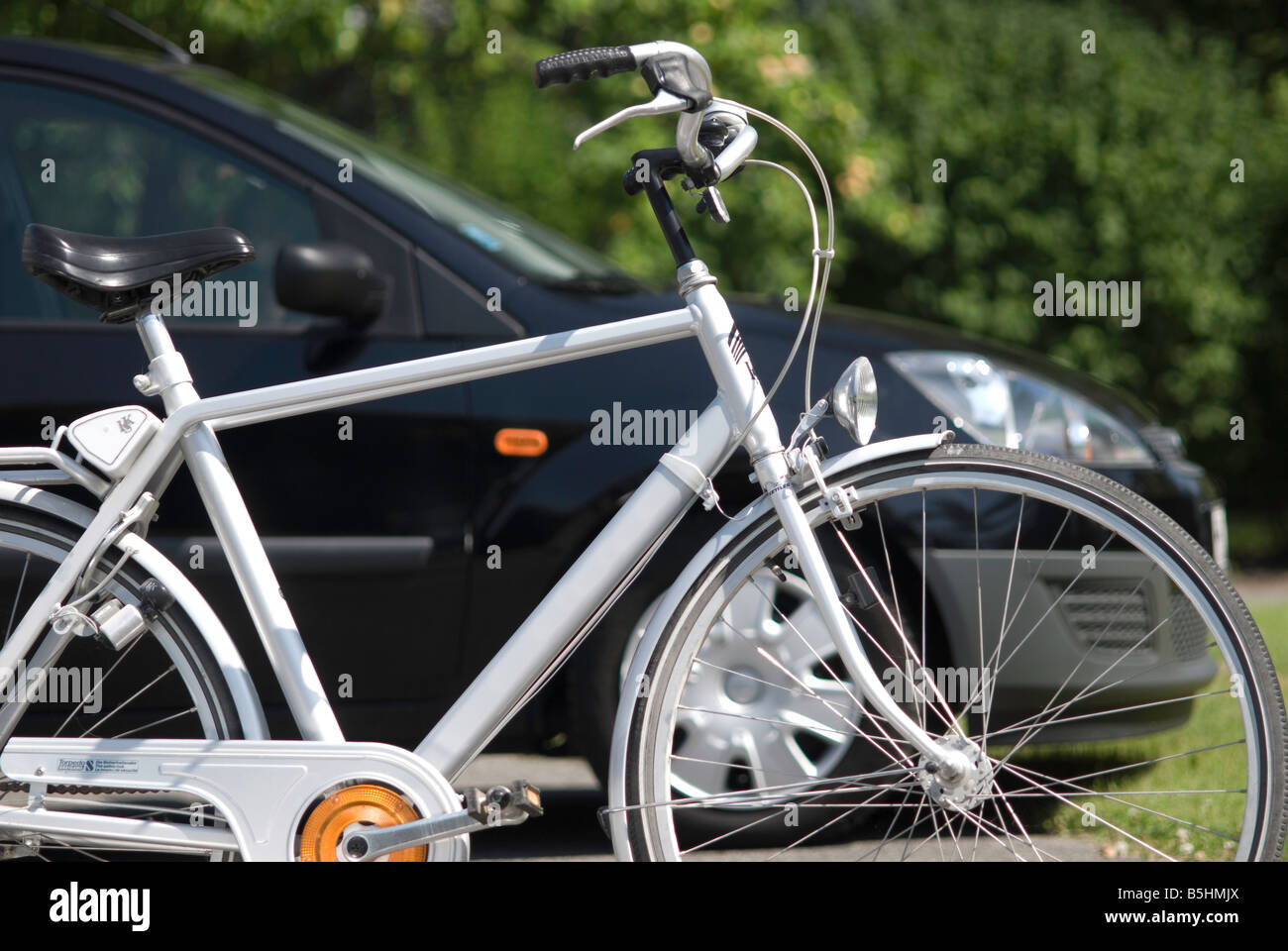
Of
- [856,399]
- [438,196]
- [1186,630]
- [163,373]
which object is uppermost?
[438,196]

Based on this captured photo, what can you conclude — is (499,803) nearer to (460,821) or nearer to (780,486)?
(460,821)

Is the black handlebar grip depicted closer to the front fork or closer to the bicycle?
the bicycle

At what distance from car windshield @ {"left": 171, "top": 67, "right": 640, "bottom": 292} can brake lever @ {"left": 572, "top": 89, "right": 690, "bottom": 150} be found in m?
1.13

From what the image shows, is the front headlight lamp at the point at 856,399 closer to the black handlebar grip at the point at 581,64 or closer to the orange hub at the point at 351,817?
the black handlebar grip at the point at 581,64

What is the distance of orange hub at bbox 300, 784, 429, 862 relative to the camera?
2264 mm

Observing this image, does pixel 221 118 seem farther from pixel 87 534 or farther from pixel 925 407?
pixel 925 407

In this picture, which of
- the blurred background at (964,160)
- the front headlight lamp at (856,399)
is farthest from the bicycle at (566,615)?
the blurred background at (964,160)

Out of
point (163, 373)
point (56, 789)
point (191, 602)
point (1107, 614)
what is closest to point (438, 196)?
point (163, 373)

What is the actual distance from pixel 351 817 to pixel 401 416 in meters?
1.12

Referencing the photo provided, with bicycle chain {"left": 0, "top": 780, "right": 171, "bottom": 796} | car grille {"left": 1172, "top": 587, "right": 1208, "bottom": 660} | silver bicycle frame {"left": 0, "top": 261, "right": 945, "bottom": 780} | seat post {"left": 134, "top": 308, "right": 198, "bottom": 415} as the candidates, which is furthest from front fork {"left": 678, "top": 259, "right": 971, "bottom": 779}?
bicycle chain {"left": 0, "top": 780, "right": 171, "bottom": 796}

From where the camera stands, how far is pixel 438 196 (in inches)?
139

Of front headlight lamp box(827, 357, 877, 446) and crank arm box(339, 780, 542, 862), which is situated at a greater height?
front headlight lamp box(827, 357, 877, 446)

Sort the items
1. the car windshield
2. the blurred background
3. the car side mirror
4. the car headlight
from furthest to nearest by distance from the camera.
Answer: the blurred background, the car windshield, the car headlight, the car side mirror

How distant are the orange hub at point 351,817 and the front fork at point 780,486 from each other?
0.77 metres
